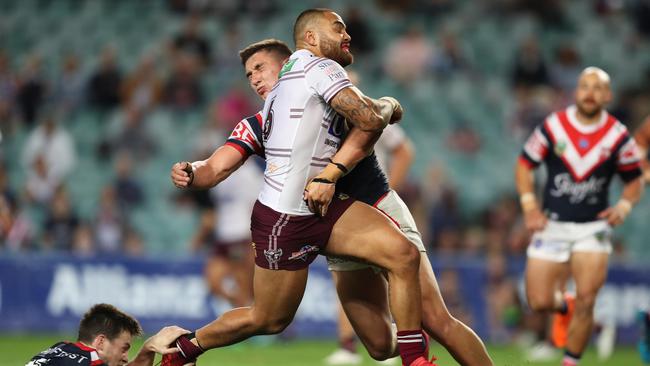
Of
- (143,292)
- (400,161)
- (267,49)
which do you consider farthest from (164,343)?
(143,292)

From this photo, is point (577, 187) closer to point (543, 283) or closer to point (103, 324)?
point (543, 283)

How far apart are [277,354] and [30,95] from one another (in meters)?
8.04

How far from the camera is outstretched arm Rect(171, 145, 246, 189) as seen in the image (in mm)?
7095

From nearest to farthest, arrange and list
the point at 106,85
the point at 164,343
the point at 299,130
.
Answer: the point at 299,130 → the point at 164,343 → the point at 106,85

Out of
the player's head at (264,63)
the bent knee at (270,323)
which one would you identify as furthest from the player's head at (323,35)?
the bent knee at (270,323)

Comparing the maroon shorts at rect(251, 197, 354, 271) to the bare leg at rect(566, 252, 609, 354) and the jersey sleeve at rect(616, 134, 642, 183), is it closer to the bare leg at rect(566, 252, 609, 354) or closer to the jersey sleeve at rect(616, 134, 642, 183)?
the bare leg at rect(566, 252, 609, 354)

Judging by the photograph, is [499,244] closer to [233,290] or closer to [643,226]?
[643,226]

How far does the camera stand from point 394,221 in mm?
7320

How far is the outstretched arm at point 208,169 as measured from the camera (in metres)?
7.09

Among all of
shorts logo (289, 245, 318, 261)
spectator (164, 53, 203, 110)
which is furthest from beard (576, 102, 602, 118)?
spectator (164, 53, 203, 110)

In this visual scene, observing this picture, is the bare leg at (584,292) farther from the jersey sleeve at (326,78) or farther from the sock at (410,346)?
the jersey sleeve at (326,78)

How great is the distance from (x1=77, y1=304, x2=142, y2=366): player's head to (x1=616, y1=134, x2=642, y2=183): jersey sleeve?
489 centimetres

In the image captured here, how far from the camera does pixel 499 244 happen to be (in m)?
15.7

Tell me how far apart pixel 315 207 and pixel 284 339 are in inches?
291
